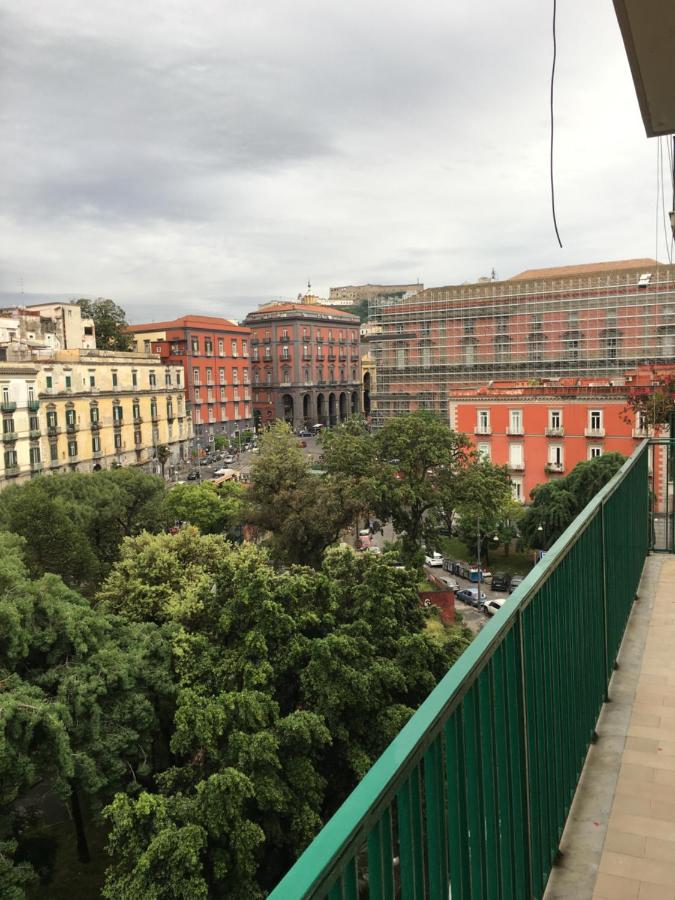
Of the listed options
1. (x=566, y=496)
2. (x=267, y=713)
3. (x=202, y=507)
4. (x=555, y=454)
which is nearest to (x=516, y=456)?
(x=555, y=454)

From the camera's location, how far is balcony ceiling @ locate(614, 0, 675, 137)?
97.2 inches

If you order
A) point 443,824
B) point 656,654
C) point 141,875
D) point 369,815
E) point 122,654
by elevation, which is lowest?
point 141,875

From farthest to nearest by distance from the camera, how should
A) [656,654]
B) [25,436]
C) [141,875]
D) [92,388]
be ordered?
[92,388], [25,436], [141,875], [656,654]

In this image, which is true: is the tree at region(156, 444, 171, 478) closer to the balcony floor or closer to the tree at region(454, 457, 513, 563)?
the tree at region(454, 457, 513, 563)

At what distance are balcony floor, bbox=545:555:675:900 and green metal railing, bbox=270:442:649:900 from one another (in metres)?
0.08

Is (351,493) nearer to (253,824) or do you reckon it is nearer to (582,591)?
(253,824)

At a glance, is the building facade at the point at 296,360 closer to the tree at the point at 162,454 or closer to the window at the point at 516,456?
the tree at the point at 162,454

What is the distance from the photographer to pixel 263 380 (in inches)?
2670

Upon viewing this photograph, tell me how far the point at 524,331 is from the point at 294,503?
2596 centimetres

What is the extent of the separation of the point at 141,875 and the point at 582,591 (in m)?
7.68

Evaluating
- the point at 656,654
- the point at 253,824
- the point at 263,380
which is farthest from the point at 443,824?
the point at 263,380

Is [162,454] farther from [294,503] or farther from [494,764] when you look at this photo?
[494,764]

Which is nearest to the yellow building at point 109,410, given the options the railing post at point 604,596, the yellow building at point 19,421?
the yellow building at point 19,421

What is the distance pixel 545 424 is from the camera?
28188 mm
